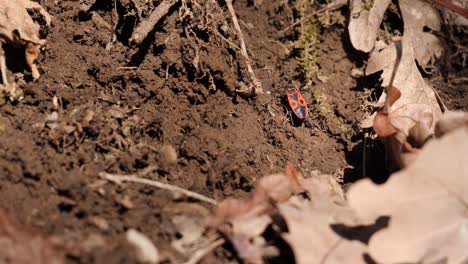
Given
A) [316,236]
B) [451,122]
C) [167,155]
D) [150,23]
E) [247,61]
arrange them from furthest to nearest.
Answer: [247,61] → [150,23] → [167,155] → [451,122] → [316,236]

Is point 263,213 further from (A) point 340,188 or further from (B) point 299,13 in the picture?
(B) point 299,13

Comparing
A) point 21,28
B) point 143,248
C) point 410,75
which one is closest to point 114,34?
point 21,28

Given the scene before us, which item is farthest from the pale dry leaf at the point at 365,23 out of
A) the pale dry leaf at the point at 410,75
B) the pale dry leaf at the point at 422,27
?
the pale dry leaf at the point at 422,27

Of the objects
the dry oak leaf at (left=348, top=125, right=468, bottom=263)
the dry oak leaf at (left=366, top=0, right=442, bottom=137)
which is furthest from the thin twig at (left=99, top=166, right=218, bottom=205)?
the dry oak leaf at (left=366, top=0, right=442, bottom=137)

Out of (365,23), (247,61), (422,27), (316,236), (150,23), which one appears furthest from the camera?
(422,27)

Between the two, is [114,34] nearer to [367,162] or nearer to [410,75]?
[367,162]

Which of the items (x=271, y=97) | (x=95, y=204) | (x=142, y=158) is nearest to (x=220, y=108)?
(x=271, y=97)

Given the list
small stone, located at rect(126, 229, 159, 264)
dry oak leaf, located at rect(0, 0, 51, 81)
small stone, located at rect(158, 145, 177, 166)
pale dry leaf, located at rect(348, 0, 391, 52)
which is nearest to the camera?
small stone, located at rect(126, 229, 159, 264)

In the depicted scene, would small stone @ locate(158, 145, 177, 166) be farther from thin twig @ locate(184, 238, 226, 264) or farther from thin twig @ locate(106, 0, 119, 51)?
thin twig @ locate(106, 0, 119, 51)
